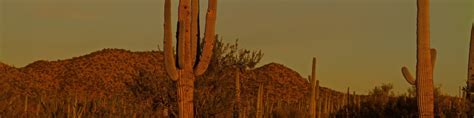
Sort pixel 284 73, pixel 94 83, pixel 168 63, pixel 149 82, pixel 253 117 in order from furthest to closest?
A: 1. pixel 284 73
2. pixel 94 83
3. pixel 253 117
4. pixel 149 82
5. pixel 168 63

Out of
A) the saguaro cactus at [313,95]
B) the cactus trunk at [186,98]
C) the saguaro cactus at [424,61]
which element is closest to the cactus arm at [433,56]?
the saguaro cactus at [424,61]

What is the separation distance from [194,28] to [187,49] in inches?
18.3

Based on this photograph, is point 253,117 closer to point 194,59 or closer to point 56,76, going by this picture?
point 194,59

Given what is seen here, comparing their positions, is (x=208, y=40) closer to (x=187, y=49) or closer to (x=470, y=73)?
(x=187, y=49)

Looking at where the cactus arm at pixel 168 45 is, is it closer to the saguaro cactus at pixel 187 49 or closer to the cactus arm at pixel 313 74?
the saguaro cactus at pixel 187 49

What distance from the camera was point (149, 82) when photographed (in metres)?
22.1

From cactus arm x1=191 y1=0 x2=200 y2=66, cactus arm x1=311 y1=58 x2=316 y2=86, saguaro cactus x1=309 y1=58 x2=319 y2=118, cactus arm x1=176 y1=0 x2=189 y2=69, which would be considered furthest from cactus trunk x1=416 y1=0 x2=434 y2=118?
cactus arm x1=311 y1=58 x2=316 y2=86

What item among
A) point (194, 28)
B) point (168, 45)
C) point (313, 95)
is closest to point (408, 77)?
point (194, 28)

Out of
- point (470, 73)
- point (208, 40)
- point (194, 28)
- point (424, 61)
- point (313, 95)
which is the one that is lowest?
point (313, 95)

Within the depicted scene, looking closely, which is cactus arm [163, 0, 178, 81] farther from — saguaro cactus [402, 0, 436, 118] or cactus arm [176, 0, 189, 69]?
saguaro cactus [402, 0, 436, 118]

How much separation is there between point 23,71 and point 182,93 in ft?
141

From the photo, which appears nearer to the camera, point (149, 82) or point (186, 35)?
point (186, 35)

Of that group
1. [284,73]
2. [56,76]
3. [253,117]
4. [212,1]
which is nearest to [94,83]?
[56,76]

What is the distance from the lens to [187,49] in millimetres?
11914
